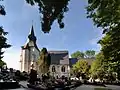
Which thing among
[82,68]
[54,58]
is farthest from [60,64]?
[82,68]

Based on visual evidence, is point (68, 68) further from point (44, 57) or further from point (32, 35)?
point (44, 57)

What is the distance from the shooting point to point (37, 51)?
123m

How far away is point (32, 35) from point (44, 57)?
31.0 meters

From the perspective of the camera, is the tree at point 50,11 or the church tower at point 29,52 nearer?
the tree at point 50,11

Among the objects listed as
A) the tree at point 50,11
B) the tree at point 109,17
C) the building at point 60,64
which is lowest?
the tree at point 50,11

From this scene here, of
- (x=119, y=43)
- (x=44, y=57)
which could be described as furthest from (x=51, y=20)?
(x=44, y=57)

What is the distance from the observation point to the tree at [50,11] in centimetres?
1008

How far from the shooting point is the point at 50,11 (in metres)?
10.4

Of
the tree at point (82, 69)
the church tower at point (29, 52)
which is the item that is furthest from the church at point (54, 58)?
the tree at point (82, 69)

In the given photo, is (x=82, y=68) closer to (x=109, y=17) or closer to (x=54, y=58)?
(x=54, y=58)

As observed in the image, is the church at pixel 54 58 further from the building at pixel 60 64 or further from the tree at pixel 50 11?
the tree at pixel 50 11

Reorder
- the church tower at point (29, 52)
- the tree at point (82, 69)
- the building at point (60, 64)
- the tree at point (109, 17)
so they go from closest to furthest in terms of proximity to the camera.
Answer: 1. the tree at point (109, 17)
2. the tree at point (82, 69)
3. the church tower at point (29, 52)
4. the building at point (60, 64)

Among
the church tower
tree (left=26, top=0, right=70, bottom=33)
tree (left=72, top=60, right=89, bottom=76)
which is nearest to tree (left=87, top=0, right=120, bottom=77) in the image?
tree (left=26, top=0, right=70, bottom=33)

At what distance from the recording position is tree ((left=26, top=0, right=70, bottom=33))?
10078mm
